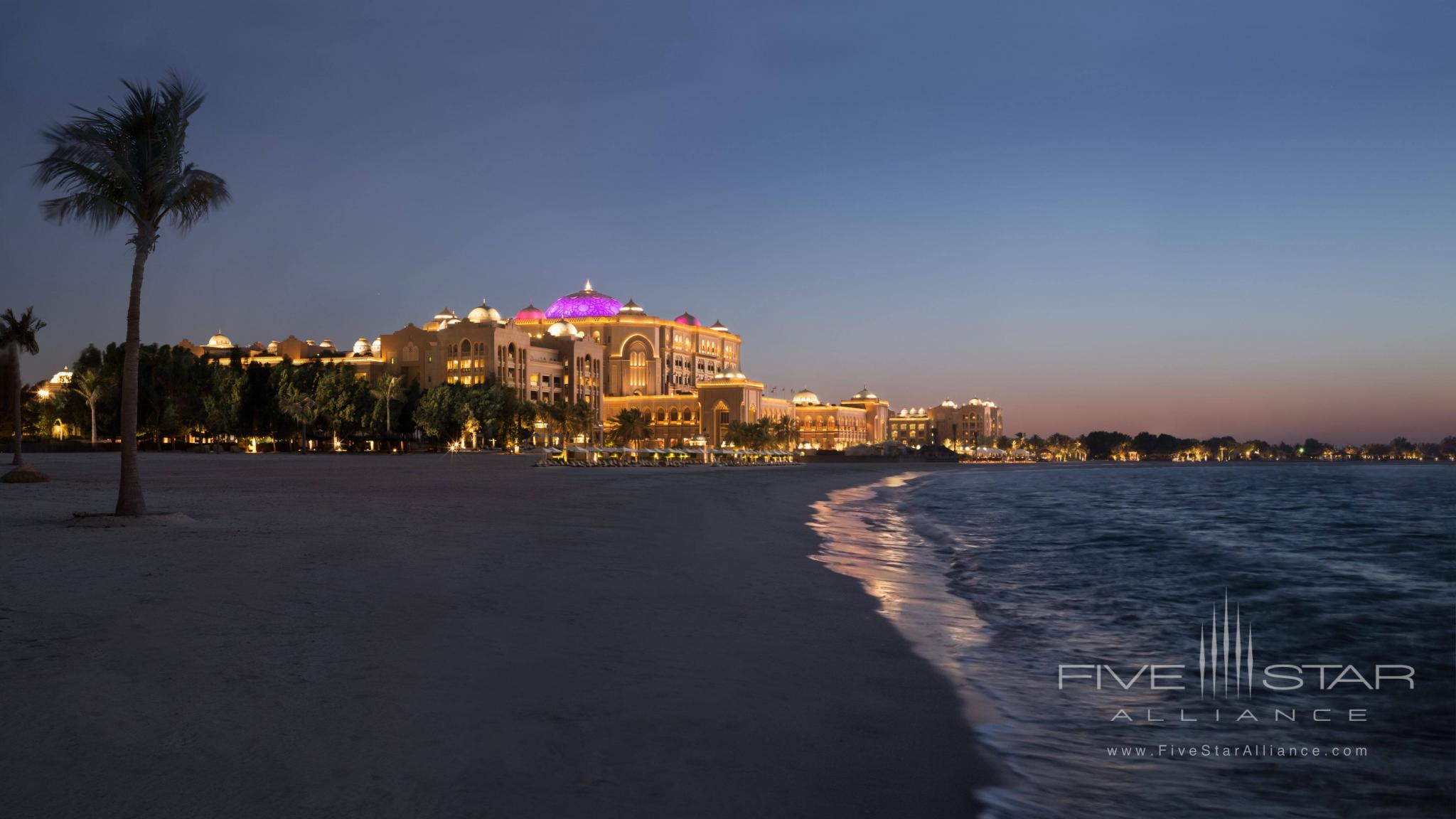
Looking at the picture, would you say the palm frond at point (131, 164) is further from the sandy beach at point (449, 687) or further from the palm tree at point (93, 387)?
the palm tree at point (93, 387)

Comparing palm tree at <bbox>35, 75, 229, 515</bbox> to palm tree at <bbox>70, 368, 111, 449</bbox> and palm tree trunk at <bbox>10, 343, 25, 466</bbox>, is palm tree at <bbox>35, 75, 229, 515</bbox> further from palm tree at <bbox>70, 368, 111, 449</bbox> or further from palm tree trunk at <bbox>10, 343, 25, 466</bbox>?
palm tree at <bbox>70, 368, 111, 449</bbox>

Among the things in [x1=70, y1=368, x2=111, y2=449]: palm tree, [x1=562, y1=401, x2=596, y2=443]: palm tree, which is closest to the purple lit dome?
[x1=562, y1=401, x2=596, y2=443]: palm tree

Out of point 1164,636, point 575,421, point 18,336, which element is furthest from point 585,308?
point 1164,636

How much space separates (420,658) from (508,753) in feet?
8.02

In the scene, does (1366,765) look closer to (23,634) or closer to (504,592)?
(504,592)

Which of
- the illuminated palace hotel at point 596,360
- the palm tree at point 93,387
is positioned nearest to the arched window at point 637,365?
the illuminated palace hotel at point 596,360

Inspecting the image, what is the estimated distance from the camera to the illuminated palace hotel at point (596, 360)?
415ft

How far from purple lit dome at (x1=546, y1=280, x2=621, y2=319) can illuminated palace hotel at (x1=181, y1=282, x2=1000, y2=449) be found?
0.63 ft

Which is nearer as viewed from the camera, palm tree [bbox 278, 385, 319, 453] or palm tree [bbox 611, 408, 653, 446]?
palm tree [bbox 278, 385, 319, 453]

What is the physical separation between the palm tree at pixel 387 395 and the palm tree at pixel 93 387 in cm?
2351

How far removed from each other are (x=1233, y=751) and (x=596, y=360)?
466 feet

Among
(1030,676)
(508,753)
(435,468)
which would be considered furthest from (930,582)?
(435,468)

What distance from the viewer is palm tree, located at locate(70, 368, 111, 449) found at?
81938 mm

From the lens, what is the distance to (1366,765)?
20.0ft
